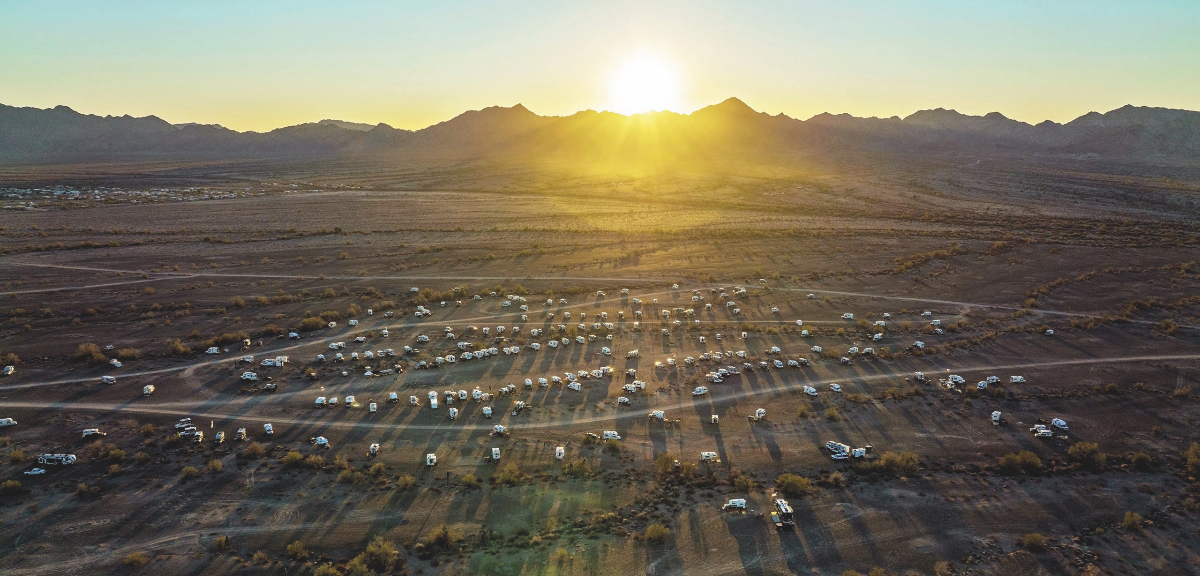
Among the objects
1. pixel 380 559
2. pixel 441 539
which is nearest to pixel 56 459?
pixel 380 559

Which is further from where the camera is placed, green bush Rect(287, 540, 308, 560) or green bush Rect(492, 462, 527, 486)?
green bush Rect(492, 462, 527, 486)

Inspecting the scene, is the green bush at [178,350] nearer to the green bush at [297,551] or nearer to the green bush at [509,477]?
the green bush at [297,551]

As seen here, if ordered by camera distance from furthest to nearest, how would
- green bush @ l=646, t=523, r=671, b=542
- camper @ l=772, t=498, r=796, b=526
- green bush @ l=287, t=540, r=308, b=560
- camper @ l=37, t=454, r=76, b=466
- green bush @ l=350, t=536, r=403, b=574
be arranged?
camper @ l=37, t=454, r=76, b=466 < camper @ l=772, t=498, r=796, b=526 < green bush @ l=646, t=523, r=671, b=542 < green bush @ l=287, t=540, r=308, b=560 < green bush @ l=350, t=536, r=403, b=574

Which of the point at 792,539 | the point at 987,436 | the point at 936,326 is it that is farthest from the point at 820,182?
the point at 792,539

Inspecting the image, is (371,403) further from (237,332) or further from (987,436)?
(987,436)

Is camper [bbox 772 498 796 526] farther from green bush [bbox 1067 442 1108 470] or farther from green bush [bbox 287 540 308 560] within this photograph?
green bush [bbox 287 540 308 560]

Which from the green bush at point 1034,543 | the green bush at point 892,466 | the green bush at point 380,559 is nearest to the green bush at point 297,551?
the green bush at point 380,559

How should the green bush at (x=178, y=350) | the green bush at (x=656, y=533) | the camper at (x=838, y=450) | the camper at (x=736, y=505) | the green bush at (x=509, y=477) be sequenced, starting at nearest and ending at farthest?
1. the green bush at (x=656, y=533)
2. the camper at (x=736, y=505)
3. the green bush at (x=509, y=477)
4. the camper at (x=838, y=450)
5. the green bush at (x=178, y=350)

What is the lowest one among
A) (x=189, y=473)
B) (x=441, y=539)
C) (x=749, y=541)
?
(x=749, y=541)

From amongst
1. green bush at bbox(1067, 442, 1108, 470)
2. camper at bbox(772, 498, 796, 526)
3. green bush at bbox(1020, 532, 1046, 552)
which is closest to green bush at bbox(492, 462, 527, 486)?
camper at bbox(772, 498, 796, 526)

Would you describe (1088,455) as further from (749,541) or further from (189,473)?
(189,473)
